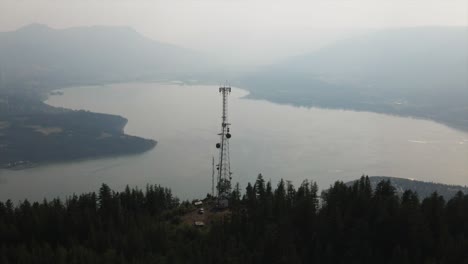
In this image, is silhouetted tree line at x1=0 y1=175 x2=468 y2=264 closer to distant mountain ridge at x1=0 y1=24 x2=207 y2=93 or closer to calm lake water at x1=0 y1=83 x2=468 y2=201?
calm lake water at x1=0 y1=83 x2=468 y2=201

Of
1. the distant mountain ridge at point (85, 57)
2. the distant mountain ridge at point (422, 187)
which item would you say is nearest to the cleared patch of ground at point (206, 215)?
the distant mountain ridge at point (422, 187)

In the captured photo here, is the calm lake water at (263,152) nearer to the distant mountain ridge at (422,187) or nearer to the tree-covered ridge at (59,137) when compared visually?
the tree-covered ridge at (59,137)

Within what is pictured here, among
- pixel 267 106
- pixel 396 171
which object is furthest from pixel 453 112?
pixel 396 171

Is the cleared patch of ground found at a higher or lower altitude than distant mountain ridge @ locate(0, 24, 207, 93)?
lower

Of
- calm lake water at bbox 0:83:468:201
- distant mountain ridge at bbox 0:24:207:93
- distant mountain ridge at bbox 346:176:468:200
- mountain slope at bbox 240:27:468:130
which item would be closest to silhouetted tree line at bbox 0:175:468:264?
calm lake water at bbox 0:83:468:201

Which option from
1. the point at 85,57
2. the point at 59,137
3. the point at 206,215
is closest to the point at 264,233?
the point at 206,215

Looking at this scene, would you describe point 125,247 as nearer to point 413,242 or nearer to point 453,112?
point 413,242
